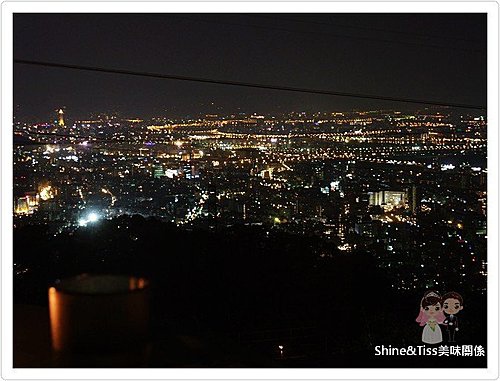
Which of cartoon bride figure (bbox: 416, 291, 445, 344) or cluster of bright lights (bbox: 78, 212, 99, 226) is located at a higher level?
cluster of bright lights (bbox: 78, 212, 99, 226)

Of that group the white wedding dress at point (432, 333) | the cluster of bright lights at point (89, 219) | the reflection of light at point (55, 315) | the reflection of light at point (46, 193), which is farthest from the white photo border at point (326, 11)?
the cluster of bright lights at point (89, 219)

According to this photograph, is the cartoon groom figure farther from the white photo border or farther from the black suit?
the white photo border

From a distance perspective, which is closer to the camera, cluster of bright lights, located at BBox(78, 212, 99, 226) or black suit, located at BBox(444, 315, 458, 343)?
black suit, located at BBox(444, 315, 458, 343)

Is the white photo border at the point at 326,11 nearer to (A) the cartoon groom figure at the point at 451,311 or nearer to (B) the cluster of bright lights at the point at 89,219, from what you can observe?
(A) the cartoon groom figure at the point at 451,311

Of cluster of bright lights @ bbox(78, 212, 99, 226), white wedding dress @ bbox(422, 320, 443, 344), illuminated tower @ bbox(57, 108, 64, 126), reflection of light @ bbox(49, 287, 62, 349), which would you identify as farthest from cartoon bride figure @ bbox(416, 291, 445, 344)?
illuminated tower @ bbox(57, 108, 64, 126)

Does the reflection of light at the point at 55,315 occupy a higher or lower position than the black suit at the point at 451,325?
higher

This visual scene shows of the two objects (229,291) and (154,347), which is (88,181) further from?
(154,347)

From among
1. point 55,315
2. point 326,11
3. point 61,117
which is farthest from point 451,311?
point 61,117
